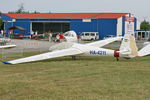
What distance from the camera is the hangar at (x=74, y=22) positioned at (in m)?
62.9

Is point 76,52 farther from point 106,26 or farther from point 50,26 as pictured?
point 50,26

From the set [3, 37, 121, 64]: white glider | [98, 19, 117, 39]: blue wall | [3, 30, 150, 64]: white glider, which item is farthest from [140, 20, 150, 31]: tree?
[3, 30, 150, 64]: white glider

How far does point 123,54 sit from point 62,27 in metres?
54.7

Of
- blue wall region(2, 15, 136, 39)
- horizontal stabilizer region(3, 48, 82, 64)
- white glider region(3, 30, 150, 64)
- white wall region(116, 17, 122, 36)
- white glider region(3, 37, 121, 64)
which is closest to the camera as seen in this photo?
horizontal stabilizer region(3, 48, 82, 64)

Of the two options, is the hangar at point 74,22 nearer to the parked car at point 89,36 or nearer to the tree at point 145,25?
the parked car at point 89,36

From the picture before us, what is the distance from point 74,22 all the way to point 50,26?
8.32 metres

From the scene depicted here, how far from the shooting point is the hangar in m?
62.9

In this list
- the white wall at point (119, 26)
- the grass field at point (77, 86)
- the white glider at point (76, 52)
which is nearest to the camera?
the grass field at point (77, 86)

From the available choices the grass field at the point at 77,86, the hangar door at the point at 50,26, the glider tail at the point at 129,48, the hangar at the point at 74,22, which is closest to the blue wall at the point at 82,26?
the hangar at the point at 74,22

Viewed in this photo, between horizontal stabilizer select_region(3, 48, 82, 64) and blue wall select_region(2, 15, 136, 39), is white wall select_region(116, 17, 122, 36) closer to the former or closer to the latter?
blue wall select_region(2, 15, 136, 39)

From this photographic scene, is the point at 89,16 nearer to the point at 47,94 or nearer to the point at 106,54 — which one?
the point at 106,54

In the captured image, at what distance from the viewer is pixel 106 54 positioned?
17.4m

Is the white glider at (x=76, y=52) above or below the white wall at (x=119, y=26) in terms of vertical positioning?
below

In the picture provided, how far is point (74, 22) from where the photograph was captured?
6512 cm
